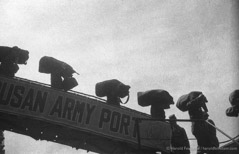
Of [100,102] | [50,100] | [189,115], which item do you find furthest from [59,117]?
[189,115]

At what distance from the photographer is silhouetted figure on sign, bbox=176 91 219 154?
387 inches

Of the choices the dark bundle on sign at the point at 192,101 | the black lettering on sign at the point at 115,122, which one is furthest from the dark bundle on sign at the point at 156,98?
the black lettering on sign at the point at 115,122

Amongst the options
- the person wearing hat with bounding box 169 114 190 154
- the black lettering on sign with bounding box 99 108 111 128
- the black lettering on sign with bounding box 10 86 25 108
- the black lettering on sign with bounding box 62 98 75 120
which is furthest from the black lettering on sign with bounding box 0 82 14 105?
the person wearing hat with bounding box 169 114 190 154

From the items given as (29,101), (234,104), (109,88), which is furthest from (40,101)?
(234,104)

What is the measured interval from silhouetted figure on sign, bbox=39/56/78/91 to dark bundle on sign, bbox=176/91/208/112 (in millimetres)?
4230

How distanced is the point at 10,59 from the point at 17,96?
1.40m

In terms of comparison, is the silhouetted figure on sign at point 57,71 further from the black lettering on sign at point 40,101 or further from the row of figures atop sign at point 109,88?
the black lettering on sign at point 40,101

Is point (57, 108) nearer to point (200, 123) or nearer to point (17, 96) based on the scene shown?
point (17, 96)

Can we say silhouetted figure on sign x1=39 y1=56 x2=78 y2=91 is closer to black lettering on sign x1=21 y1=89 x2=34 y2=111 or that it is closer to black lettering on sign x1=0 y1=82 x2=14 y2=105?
black lettering on sign x1=21 y1=89 x2=34 y2=111

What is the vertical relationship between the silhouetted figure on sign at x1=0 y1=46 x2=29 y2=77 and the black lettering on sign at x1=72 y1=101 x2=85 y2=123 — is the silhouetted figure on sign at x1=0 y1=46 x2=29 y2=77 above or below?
above

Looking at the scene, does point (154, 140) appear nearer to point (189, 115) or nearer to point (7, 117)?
point (189, 115)

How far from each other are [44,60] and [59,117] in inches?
84.0

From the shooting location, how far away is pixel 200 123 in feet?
33.1

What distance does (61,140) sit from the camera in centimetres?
953
